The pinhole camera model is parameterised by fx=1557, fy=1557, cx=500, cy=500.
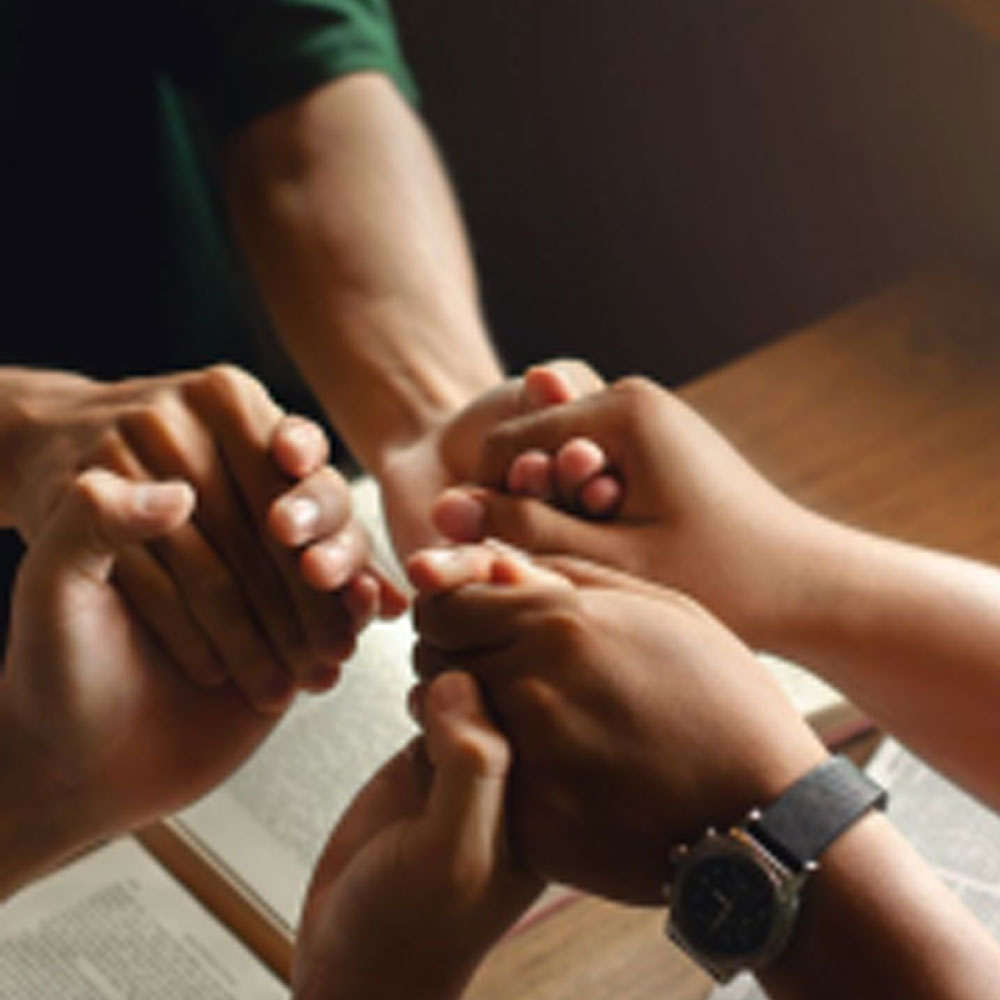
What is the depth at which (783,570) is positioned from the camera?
1.00 m

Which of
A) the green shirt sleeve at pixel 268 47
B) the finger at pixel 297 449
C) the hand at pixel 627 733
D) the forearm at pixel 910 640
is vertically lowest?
the forearm at pixel 910 640

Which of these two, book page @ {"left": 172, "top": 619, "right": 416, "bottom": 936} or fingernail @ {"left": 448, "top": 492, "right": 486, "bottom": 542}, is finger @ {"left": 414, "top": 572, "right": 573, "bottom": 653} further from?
book page @ {"left": 172, "top": 619, "right": 416, "bottom": 936}

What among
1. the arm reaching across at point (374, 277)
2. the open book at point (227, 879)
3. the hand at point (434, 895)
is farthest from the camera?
the arm reaching across at point (374, 277)

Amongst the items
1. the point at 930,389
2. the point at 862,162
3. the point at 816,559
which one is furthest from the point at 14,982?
the point at 862,162

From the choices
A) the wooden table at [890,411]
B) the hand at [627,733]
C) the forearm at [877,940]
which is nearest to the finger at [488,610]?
the hand at [627,733]

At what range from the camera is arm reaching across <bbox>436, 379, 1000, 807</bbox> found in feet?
3.22

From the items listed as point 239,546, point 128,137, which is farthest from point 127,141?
point 239,546

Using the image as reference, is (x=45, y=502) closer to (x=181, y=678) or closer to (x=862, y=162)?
(x=181, y=678)

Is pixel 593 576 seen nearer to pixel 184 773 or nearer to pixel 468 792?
pixel 468 792

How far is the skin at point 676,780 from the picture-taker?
30.0 inches

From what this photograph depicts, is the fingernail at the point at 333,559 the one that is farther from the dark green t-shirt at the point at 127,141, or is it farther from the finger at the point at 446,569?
the dark green t-shirt at the point at 127,141

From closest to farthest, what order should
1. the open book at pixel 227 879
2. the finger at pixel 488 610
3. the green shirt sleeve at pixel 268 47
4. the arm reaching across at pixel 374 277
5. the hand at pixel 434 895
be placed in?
the hand at pixel 434 895
the finger at pixel 488 610
the open book at pixel 227 879
the arm reaching across at pixel 374 277
the green shirt sleeve at pixel 268 47

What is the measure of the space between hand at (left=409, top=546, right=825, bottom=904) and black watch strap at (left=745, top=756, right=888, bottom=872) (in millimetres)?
10

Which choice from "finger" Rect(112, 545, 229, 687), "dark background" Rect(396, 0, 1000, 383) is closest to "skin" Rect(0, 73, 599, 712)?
"finger" Rect(112, 545, 229, 687)
